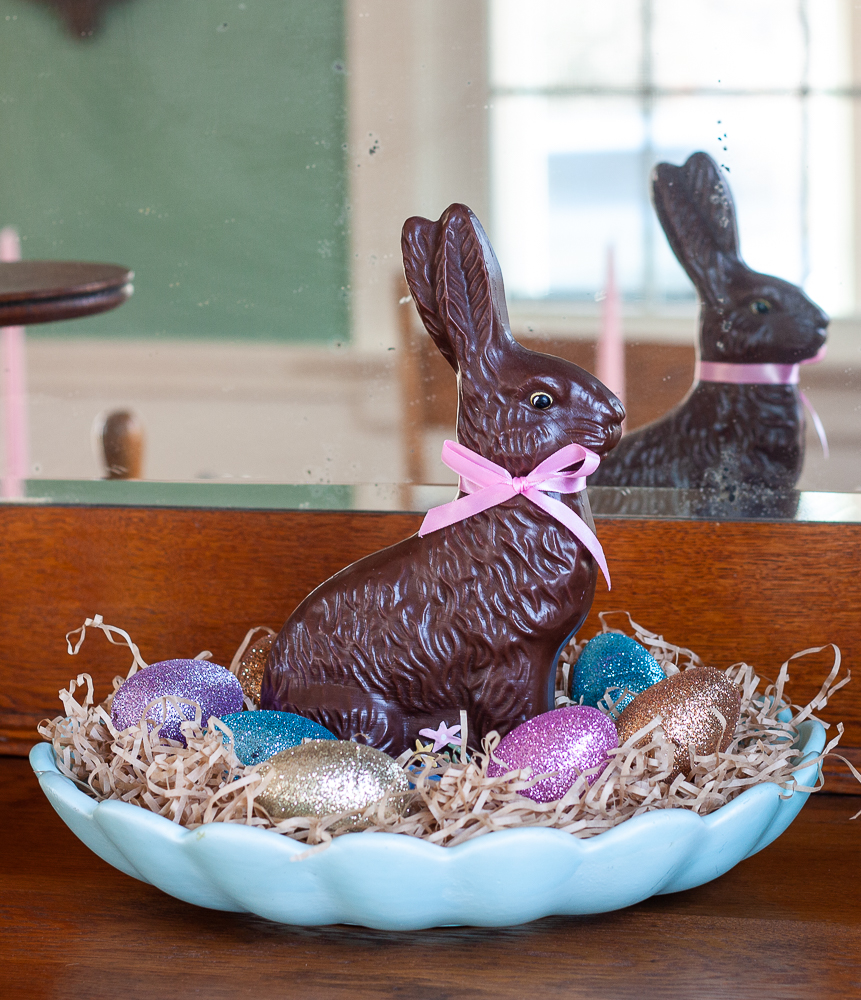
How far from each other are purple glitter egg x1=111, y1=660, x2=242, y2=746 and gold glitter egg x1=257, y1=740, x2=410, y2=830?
0.36 ft

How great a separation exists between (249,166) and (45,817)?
0.56 meters

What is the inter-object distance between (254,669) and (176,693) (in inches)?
3.6

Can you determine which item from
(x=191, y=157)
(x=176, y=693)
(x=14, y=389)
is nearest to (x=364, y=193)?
(x=191, y=157)

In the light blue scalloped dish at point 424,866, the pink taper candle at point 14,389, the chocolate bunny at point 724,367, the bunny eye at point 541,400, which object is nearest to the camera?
the light blue scalloped dish at point 424,866

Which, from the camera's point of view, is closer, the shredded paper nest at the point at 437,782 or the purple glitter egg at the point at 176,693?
the shredded paper nest at the point at 437,782

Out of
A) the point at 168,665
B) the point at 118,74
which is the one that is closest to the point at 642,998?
the point at 168,665

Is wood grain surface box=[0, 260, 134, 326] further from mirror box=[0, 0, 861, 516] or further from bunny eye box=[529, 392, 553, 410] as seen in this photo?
bunny eye box=[529, 392, 553, 410]

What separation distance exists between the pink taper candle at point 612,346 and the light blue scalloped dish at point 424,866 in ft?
1.38

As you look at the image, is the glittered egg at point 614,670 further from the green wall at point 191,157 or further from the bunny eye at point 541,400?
the green wall at point 191,157

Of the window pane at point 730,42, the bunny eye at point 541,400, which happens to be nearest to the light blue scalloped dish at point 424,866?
the bunny eye at point 541,400

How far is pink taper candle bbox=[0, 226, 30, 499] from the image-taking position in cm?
103

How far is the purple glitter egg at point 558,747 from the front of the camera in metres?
0.59

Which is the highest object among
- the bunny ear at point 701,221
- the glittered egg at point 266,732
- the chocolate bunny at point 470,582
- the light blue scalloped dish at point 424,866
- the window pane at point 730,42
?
the window pane at point 730,42

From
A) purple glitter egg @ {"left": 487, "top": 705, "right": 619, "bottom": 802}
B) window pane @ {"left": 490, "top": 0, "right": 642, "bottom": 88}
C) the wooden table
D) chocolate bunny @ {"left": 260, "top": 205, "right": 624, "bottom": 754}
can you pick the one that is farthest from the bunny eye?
window pane @ {"left": 490, "top": 0, "right": 642, "bottom": 88}
